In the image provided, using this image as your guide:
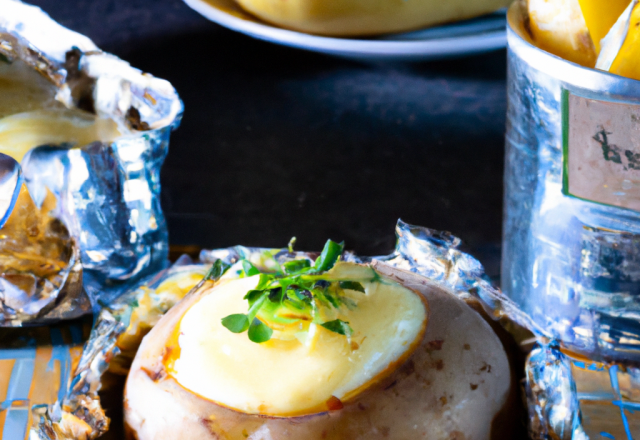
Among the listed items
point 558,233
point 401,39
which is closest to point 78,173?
point 558,233

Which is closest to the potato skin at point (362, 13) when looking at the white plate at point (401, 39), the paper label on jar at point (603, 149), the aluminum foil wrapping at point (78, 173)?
the white plate at point (401, 39)

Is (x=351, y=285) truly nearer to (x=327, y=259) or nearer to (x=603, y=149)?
(x=327, y=259)

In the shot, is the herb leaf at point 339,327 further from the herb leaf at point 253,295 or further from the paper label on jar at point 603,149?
the paper label on jar at point 603,149

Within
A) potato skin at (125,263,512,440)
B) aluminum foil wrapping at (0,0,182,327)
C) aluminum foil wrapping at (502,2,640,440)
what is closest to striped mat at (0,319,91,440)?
aluminum foil wrapping at (0,0,182,327)

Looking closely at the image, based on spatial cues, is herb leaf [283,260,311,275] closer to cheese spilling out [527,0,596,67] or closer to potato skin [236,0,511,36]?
cheese spilling out [527,0,596,67]

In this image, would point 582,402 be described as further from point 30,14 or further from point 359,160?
point 30,14

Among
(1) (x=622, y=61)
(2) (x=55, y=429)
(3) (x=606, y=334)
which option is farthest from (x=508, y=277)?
(2) (x=55, y=429)

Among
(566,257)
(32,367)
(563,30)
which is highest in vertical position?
(563,30)
